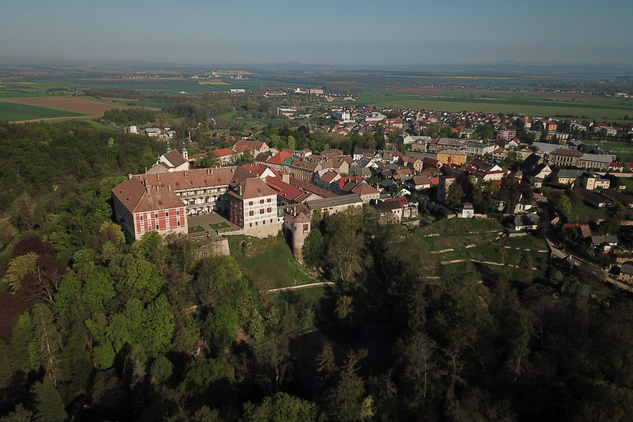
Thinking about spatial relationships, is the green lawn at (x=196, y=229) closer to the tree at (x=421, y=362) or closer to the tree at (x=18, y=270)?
the tree at (x=18, y=270)

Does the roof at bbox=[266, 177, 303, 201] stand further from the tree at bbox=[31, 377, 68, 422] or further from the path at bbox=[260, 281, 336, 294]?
the tree at bbox=[31, 377, 68, 422]

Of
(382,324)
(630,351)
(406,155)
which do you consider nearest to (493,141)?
(406,155)

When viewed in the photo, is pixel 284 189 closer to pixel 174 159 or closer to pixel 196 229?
pixel 196 229

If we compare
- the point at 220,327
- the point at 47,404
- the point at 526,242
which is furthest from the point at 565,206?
the point at 47,404

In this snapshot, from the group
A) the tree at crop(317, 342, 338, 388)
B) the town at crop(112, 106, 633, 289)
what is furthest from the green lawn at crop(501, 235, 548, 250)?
the tree at crop(317, 342, 338, 388)

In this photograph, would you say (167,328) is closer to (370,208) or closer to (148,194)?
(148,194)

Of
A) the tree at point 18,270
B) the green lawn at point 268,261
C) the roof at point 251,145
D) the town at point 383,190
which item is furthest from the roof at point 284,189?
the tree at point 18,270
